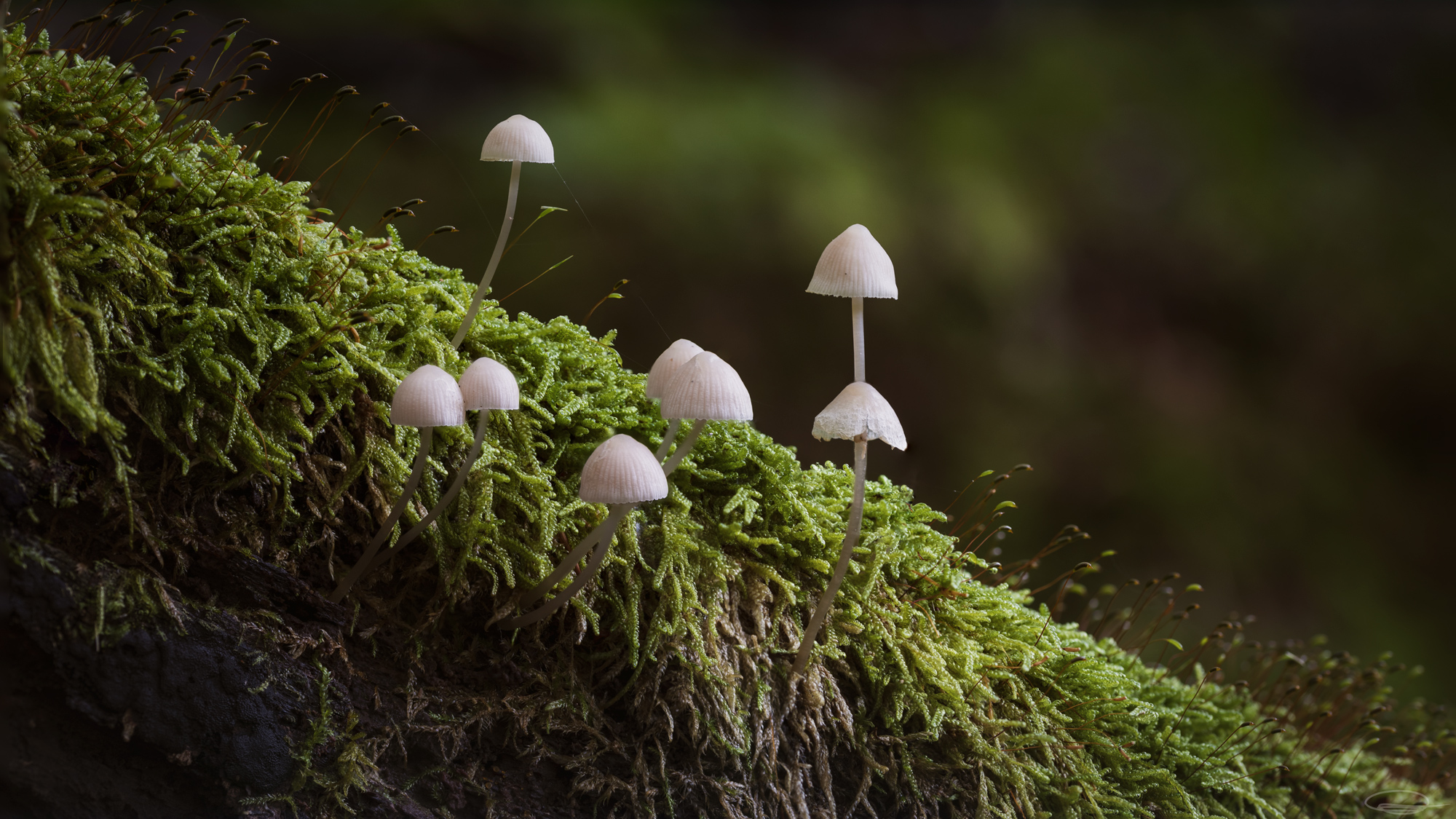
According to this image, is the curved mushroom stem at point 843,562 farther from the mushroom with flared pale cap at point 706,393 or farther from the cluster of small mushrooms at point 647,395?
the mushroom with flared pale cap at point 706,393

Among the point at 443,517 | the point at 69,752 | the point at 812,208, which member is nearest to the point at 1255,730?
the point at 443,517

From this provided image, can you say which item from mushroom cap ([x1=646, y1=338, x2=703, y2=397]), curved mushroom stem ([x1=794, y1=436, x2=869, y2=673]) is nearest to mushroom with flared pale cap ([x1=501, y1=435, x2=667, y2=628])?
mushroom cap ([x1=646, y1=338, x2=703, y2=397])

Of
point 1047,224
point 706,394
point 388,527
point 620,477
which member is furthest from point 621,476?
point 1047,224

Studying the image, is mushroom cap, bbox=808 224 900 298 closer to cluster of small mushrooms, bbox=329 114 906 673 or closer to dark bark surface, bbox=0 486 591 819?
cluster of small mushrooms, bbox=329 114 906 673

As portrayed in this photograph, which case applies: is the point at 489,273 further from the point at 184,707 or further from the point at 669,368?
the point at 184,707

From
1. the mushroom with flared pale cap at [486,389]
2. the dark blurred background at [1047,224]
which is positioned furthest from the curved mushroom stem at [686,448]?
the dark blurred background at [1047,224]

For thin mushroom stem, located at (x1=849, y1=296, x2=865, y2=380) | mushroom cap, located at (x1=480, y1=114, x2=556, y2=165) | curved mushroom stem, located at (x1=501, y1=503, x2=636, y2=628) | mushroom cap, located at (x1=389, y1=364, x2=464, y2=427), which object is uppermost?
mushroom cap, located at (x1=480, y1=114, x2=556, y2=165)

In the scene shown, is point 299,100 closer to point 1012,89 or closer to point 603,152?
point 603,152
